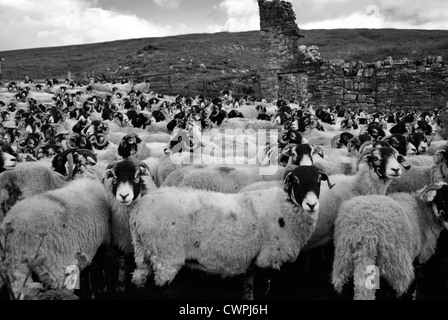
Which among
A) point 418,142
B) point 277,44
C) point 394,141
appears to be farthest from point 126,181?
point 277,44

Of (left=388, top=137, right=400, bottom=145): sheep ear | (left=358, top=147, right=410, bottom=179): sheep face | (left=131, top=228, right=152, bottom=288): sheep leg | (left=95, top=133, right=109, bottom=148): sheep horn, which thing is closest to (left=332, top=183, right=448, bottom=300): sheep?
(left=358, top=147, right=410, bottom=179): sheep face

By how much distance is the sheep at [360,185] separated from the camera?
5.08 metres

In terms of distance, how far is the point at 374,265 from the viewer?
12.8 ft

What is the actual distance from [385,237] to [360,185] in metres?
1.56

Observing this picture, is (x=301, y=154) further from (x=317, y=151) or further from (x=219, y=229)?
(x=219, y=229)

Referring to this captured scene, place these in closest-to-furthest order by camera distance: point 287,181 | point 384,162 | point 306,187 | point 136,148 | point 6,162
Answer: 1. point 306,187
2. point 287,181
3. point 384,162
4. point 6,162
5. point 136,148

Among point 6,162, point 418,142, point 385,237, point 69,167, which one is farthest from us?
point 418,142

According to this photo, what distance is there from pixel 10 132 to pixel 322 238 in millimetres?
9026

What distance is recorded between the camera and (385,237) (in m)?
3.96

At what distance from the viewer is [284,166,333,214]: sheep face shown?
4227 millimetres

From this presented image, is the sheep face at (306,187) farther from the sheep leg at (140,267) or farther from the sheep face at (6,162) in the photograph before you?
the sheep face at (6,162)

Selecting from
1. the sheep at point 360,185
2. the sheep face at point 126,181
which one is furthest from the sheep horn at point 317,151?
the sheep face at point 126,181

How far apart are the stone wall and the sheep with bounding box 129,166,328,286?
1745 centimetres
